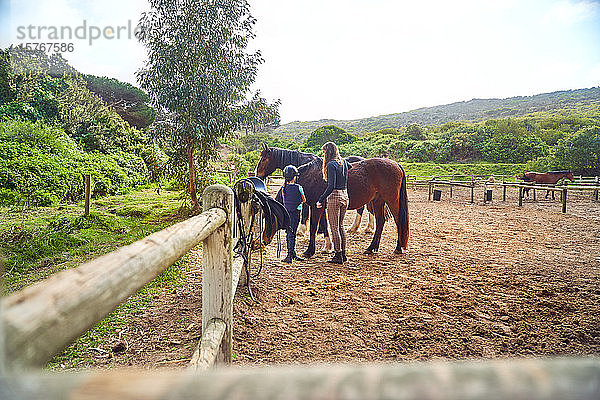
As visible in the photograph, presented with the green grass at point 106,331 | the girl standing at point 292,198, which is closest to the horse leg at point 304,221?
the girl standing at point 292,198

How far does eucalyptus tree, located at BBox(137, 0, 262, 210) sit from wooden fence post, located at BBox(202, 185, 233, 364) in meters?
6.30

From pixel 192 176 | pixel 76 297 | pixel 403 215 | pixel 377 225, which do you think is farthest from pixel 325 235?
pixel 76 297

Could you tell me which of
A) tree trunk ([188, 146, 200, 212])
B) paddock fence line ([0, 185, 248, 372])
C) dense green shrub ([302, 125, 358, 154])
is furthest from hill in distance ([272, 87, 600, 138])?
paddock fence line ([0, 185, 248, 372])

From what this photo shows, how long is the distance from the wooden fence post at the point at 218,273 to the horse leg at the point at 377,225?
4.07 meters

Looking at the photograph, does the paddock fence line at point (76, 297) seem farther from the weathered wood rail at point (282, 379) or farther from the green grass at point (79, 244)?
the green grass at point (79, 244)

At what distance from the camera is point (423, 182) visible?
66.2 feet

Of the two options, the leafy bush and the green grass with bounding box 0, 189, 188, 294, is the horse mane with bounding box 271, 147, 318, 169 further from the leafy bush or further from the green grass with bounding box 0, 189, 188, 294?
the leafy bush

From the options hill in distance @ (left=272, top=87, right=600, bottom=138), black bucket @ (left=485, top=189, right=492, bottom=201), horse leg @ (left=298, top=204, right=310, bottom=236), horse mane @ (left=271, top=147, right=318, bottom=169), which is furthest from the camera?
hill in distance @ (left=272, top=87, right=600, bottom=138)

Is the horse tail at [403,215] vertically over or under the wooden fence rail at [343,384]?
under

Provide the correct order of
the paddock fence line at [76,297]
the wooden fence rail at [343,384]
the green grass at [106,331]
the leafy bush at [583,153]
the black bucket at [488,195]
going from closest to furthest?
1. the wooden fence rail at [343,384]
2. the paddock fence line at [76,297]
3. the green grass at [106,331]
4. the black bucket at [488,195]
5. the leafy bush at [583,153]

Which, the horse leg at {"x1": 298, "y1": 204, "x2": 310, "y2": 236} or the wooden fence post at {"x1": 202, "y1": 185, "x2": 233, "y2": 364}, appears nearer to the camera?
the wooden fence post at {"x1": 202, "y1": 185, "x2": 233, "y2": 364}

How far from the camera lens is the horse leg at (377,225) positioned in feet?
19.1

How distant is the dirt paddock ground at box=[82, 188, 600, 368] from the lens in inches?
109

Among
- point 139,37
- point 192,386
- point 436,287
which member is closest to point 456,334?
point 436,287
